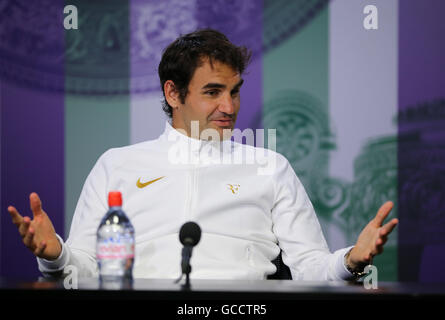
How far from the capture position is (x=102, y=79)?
2.60 meters

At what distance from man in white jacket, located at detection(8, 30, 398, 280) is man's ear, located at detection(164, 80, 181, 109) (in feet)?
0.04

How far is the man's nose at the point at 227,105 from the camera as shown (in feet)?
6.51

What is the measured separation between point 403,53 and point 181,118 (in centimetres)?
115

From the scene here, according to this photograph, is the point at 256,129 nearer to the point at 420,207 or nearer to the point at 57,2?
the point at 420,207

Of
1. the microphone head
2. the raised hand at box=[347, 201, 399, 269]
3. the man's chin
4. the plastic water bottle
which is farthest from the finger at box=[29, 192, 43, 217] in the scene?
the raised hand at box=[347, 201, 399, 269]

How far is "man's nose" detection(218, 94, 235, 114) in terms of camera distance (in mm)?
1985

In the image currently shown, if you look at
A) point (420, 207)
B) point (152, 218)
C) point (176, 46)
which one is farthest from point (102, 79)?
point (420, 207)

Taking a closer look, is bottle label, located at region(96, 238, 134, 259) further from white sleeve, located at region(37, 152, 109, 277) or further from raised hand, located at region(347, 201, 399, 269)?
raised hand, located at region(347, 201, 399, 269)

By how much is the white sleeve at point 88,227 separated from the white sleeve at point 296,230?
2.07 feet

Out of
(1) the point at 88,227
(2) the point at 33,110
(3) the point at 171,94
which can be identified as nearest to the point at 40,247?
(1) the point at 88,227

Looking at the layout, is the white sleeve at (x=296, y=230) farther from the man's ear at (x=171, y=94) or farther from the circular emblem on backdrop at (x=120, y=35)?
the circular emblem on backdrop at (x=120, y=35)

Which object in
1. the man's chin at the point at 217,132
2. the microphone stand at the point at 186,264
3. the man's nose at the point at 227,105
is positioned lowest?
the microphone stand at the point at 186,264

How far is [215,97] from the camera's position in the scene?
2.02 m

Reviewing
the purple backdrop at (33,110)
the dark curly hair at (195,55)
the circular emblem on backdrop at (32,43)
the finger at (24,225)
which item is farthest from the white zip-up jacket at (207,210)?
the circular emblem on backdrop at (32,43)
